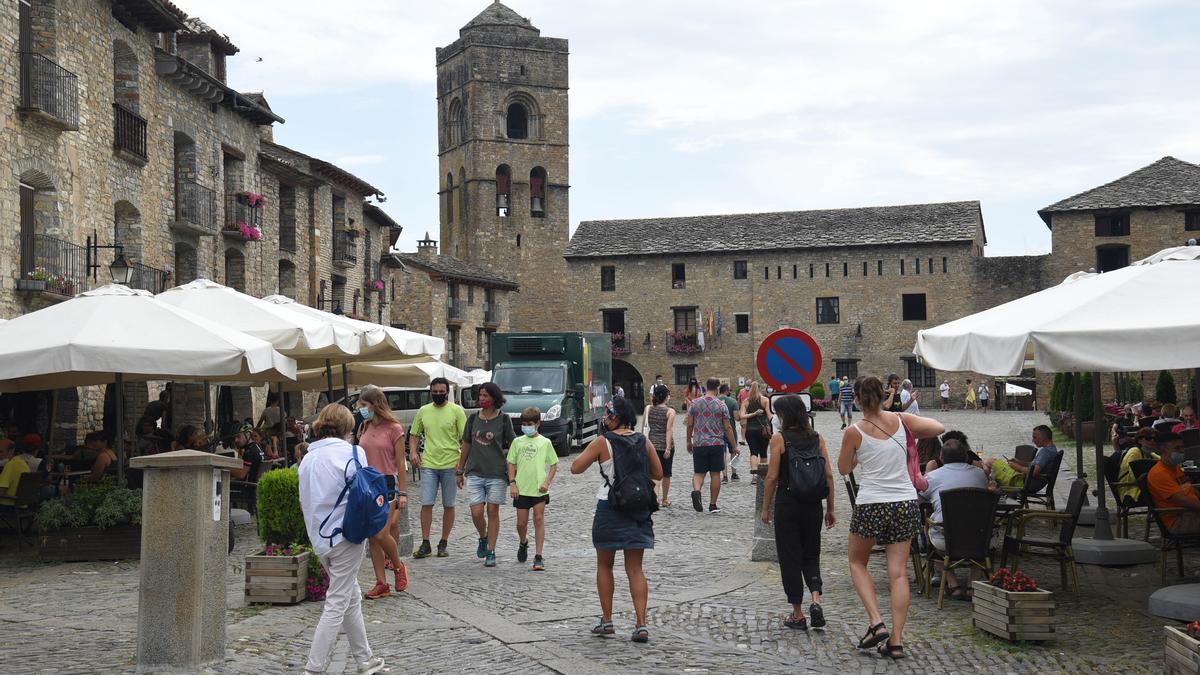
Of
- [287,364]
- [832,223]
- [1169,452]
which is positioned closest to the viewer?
[1169,452]

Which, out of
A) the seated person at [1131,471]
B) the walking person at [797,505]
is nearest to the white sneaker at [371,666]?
the walking person at [797,505]

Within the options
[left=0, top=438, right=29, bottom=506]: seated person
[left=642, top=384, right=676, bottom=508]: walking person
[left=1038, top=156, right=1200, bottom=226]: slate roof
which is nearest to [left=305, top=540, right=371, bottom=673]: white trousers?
[left=0, top=438, right=29, bottom=506]: seated person

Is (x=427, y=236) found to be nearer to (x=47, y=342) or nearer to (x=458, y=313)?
(x=458, y=313)

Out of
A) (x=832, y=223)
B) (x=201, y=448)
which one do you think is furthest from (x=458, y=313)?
(x=201, y=448)

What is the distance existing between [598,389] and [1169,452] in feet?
67.4

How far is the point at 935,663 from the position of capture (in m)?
7.03

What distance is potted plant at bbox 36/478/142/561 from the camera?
1104 cm

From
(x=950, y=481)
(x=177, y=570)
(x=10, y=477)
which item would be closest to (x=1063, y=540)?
(x=950, y=481)

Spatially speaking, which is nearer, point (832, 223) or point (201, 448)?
point (201, 448)

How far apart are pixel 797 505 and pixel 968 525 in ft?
4.23

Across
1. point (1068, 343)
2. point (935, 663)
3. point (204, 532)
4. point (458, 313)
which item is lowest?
point (935, 663)

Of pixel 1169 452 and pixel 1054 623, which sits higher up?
pixel 1169 452

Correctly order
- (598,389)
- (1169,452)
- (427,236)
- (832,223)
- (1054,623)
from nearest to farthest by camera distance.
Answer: (1054,623) → (1169,452) → (598,389) → (832,223) → (427,236)

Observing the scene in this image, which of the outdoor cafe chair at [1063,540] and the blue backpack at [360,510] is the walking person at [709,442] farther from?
the blue backpack at [360,510]
